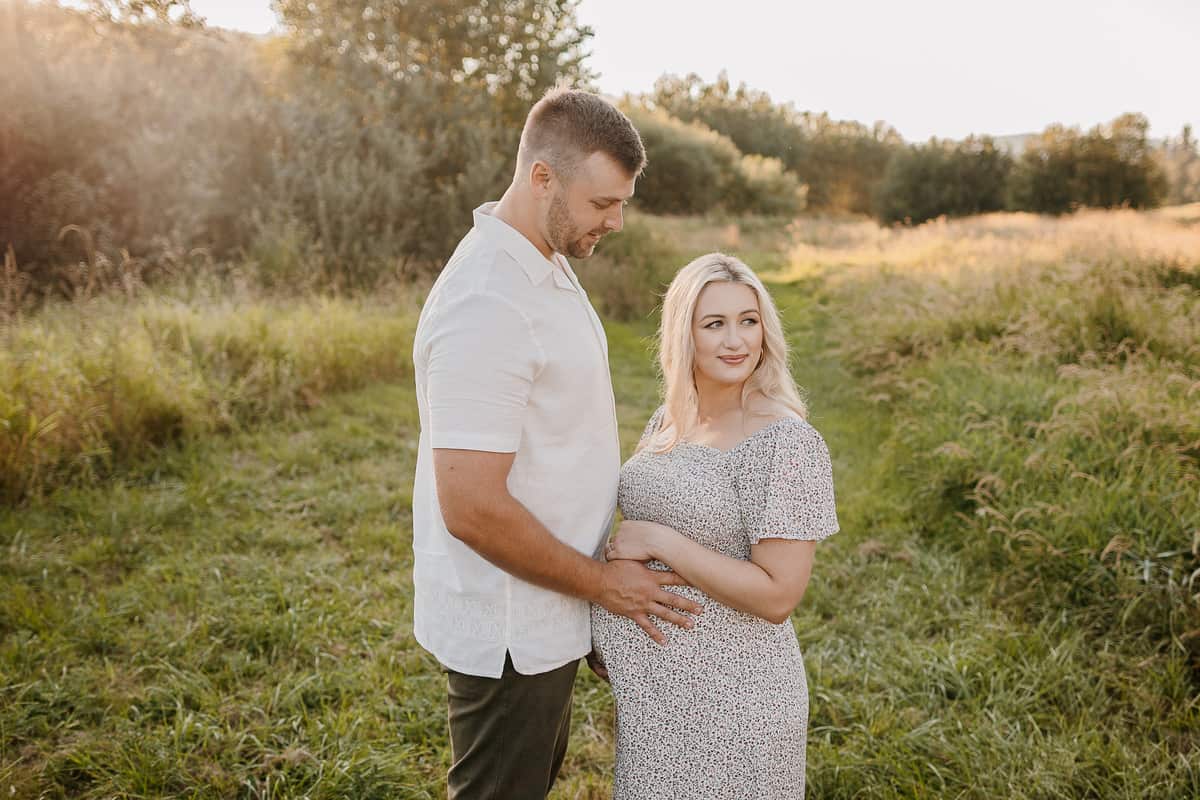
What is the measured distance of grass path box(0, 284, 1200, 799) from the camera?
9.35 ft

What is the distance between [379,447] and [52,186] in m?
6.30

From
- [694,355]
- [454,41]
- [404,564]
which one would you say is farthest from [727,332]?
[454,41]

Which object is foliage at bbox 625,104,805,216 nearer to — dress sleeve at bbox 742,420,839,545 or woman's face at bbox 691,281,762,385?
woman's face at bbox 691,281,762,385

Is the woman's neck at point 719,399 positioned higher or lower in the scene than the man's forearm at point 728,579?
higher

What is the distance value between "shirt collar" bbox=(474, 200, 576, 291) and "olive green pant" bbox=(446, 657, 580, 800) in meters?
0.89

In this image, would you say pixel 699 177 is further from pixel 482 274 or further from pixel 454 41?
pixel 482 274

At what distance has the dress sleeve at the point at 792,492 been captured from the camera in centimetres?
190

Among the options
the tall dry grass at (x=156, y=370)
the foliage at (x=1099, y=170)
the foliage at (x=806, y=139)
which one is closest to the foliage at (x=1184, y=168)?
the foliage at (x=1099, y=170)

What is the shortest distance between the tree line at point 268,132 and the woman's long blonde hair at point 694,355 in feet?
16.3

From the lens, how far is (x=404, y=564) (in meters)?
4.62

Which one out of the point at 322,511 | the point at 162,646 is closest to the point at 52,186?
the point at 322,511

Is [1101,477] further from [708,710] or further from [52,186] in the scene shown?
[52,186]

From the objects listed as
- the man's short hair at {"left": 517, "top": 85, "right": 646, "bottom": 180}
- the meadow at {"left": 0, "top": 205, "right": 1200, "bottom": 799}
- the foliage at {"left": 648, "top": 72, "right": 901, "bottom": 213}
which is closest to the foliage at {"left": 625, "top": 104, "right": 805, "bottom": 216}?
the foliage at {"left": 648, "top": 72, "right": 901, "bottom": 213}

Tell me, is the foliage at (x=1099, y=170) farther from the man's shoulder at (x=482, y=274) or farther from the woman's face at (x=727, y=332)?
the man's shoulder at (x=482, y=274)
